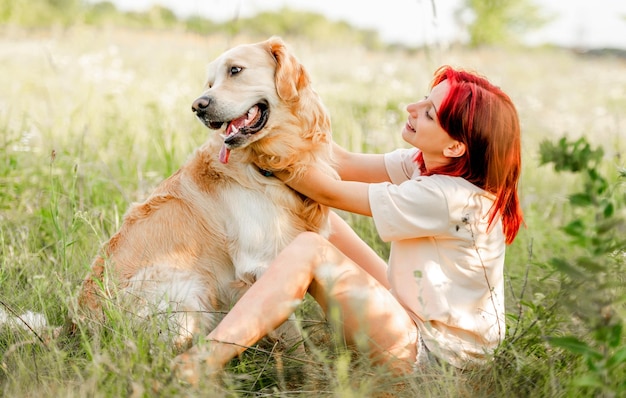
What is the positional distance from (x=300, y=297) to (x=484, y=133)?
891 millimetres

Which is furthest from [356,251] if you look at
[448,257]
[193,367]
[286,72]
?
[193,367]

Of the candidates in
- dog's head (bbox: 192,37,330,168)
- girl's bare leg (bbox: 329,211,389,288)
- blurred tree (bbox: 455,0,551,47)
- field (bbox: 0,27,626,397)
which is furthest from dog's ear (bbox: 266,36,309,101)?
blurred tree (bbox: 455,0,551,47)

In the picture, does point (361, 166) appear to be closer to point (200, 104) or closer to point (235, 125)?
point (235, 125)

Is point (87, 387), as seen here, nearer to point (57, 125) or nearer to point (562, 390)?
point (562, 390)

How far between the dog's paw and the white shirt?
29.8 inches

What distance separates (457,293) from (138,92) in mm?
5087

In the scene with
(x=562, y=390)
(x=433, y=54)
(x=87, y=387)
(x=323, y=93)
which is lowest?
(x=323, y=93)

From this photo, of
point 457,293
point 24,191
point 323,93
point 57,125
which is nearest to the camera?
point 457,293

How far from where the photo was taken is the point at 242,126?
2.57 meters

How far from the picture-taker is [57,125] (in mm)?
4742

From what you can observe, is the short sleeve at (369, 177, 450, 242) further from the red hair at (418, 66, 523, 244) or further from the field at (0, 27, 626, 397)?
the field at (0, 27, 626, 397)

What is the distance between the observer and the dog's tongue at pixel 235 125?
2508mm

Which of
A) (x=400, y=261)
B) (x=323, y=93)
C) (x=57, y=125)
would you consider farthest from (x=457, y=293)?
(x=323, y=93)

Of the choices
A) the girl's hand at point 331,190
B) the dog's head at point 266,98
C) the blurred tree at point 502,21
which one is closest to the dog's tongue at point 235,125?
the dog's head at point 266,98
